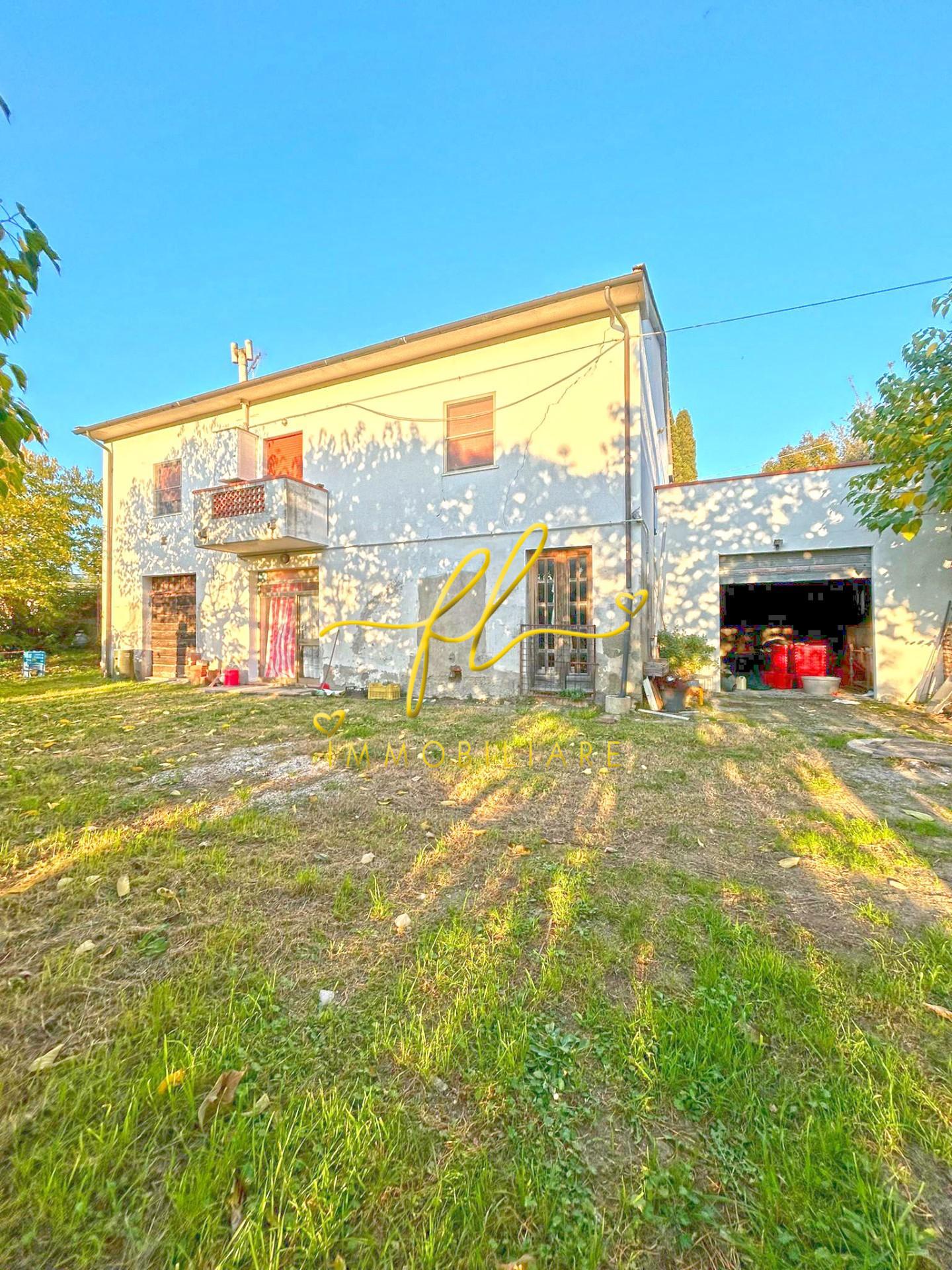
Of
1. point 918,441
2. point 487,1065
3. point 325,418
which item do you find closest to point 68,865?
point 487,1065

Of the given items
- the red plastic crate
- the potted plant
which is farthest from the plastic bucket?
the potted plant

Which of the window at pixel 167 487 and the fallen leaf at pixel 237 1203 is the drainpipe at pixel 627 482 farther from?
the window at pixel 167 487

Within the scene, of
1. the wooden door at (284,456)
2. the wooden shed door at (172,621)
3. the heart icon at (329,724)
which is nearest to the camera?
the heart icon at (329,724)

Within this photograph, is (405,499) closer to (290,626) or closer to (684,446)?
(290,626)

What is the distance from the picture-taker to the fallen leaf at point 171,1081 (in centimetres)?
136

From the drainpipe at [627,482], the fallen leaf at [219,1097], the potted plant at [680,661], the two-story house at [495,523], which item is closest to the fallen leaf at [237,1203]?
the fallen leaf at [219,1097]

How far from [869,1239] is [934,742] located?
246 inches

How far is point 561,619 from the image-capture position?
911 cm

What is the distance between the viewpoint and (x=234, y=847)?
2.94 metres

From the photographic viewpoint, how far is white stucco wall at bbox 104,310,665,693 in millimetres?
8711

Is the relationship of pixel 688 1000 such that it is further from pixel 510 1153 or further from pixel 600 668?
pixel 600 668

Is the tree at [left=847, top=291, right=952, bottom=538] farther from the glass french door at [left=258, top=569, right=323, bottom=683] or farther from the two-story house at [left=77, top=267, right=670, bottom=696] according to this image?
the glass french door at [left=258, top=569, right=323, bottom=683]

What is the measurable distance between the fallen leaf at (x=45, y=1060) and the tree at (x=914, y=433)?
8.68m

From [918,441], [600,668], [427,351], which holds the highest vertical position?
[427,351]
